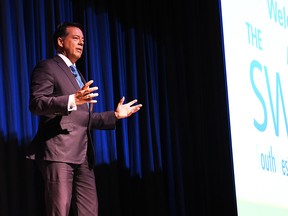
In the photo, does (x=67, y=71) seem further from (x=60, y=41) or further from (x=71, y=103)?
(x=71, y=103)

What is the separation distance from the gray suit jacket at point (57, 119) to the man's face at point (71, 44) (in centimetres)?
9

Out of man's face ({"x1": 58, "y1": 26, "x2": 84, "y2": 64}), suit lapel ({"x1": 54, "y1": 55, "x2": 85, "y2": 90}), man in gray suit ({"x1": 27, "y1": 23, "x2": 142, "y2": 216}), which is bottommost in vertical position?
man in gray suit ({"x1": 27, "y1": 23, "x2": 142, "y2": 216})

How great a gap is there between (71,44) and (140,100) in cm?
136

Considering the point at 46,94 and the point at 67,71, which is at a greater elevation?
the point at 67,71

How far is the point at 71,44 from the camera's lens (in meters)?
2.76

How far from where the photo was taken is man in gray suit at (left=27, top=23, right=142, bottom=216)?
2447 mm

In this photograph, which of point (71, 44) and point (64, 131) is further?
point (71, 44)

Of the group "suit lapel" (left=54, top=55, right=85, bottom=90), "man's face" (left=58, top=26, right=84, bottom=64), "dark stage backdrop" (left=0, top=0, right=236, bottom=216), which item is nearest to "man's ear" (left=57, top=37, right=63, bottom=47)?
"man's face" (left=58, top=26, right=84, bottom=64)

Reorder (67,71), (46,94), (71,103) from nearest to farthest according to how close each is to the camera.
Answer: (71,103), (46,94), (67,71)

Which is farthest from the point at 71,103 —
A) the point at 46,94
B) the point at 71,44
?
the point at 71,44

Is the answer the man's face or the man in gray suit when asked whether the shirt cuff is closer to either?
the man in gray suit

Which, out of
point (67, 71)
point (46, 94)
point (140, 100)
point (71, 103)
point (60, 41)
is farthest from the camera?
point (140, 100)

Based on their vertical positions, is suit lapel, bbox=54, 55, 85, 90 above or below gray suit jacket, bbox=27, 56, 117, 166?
above

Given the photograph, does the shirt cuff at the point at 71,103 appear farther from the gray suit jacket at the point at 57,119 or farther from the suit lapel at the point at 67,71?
the suit lapel at the point at 67,71
